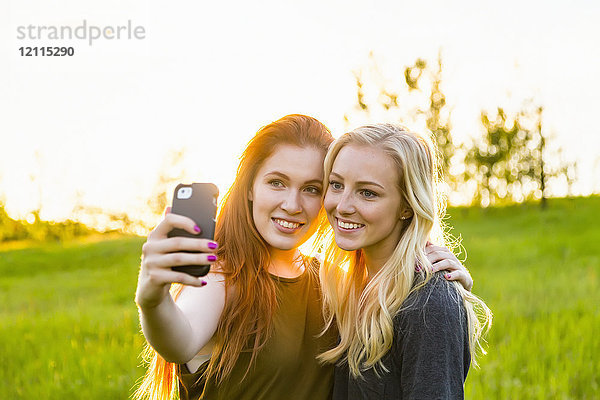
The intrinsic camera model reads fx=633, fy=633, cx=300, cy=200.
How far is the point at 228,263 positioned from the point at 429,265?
3.05ft

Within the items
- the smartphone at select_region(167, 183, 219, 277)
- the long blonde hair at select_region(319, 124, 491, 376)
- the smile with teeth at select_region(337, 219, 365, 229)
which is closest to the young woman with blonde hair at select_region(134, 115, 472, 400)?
the long blonde hair at select_region(319, 124, 491, 376)

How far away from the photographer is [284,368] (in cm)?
284

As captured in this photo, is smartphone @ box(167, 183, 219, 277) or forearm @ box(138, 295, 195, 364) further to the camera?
forearm @ box(138, 295, 195, 364)

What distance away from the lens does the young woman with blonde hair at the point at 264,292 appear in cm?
276

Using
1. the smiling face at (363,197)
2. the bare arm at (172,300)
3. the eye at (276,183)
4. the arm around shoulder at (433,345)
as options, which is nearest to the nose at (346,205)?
the smiling face at (363,197)

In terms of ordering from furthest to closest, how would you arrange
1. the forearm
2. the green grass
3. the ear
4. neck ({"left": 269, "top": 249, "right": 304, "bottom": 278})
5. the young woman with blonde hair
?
the green grass, neck ({"left": 269, "top": 249, "right": 304, "bottom": 278}), the ear, the young woman with blonde hair, the forearm

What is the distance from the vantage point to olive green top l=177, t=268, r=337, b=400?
281 centimetres

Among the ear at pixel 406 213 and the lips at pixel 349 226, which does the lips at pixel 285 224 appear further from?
the ear at pixel 406 213

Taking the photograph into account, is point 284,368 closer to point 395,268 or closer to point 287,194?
point 395,268

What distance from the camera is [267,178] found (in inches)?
119

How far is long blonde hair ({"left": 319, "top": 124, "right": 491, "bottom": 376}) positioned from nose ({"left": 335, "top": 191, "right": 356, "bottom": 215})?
20cm

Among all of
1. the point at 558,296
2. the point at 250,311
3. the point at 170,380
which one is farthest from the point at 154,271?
the point at 558,296

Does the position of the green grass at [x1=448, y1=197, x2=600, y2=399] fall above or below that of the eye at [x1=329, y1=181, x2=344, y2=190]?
below

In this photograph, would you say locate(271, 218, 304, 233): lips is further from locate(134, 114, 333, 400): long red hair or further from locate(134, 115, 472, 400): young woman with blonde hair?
locate(134, 114, 333, 400): long red hair
